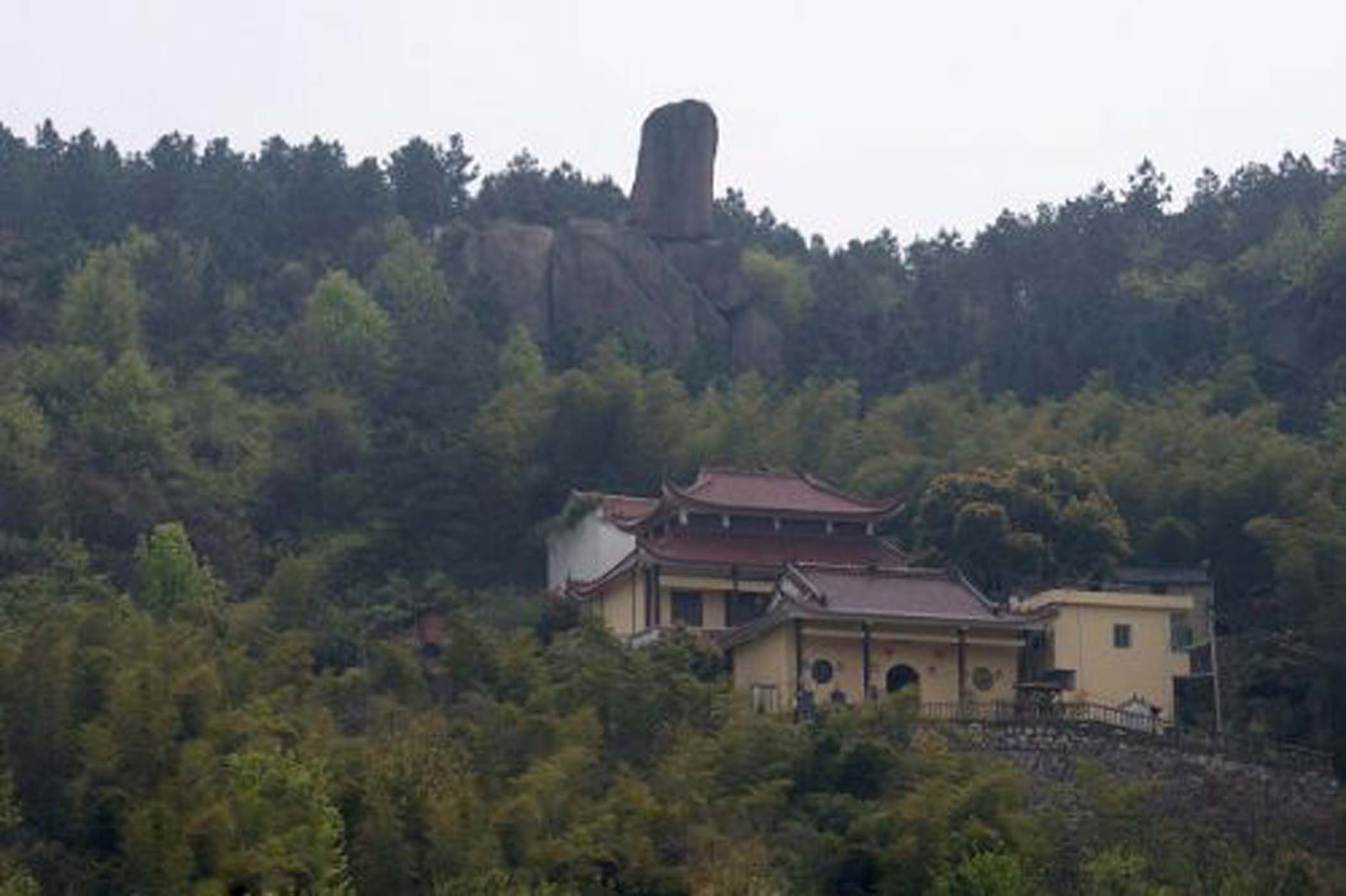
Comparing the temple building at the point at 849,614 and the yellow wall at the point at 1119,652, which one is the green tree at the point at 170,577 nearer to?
the temple building at the point at 849,614

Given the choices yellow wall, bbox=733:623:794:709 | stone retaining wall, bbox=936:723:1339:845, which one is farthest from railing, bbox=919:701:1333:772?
yellow wall, bbox=733:623:794:709

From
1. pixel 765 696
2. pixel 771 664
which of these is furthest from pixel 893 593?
pixel 765 696

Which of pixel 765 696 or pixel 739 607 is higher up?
pixel 739 607

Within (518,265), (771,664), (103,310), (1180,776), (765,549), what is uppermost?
(518,265)

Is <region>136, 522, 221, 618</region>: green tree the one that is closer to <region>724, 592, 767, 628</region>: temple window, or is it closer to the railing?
<region>724, 592, 767, 628</region>: temple window

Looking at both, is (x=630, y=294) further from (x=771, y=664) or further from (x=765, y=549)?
(x=771, y=664)

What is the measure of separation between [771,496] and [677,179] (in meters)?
19.0

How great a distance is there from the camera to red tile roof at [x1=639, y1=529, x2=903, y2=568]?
39.5 metres

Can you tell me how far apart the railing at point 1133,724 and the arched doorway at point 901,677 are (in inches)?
41.0

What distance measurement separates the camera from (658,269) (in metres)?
57.8

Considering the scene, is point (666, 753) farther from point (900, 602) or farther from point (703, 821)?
point (900, 602)

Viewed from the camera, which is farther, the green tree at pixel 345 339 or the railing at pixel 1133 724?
the green tree at pixel 345 339

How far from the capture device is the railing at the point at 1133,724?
33.1m

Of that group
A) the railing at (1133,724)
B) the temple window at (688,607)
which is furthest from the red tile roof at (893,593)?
the temple window at (688,607)
